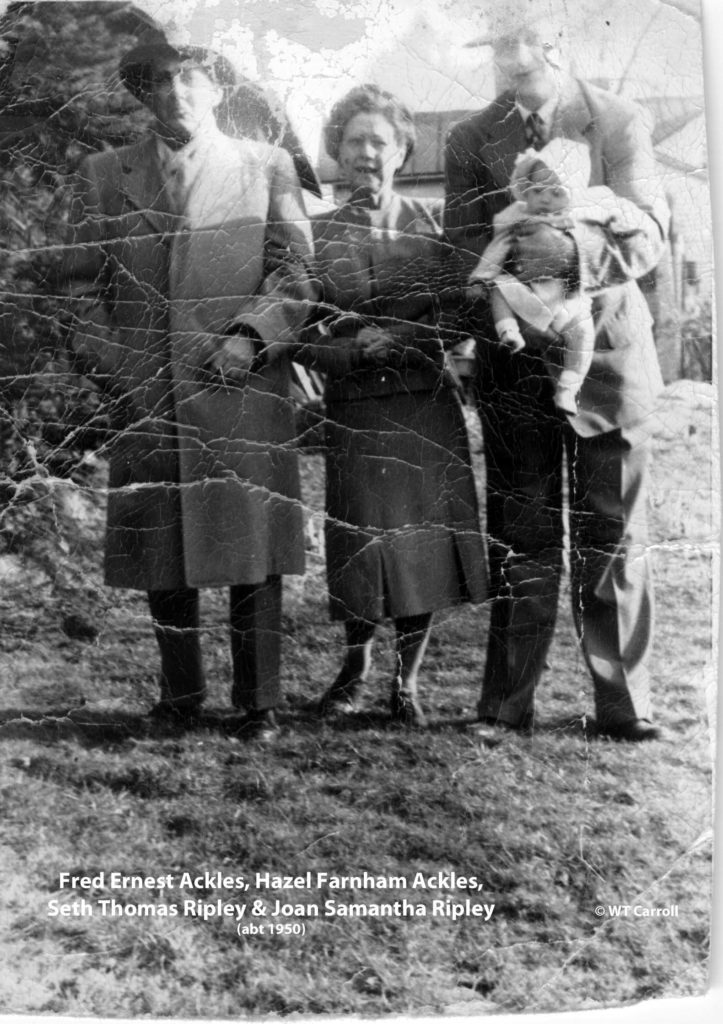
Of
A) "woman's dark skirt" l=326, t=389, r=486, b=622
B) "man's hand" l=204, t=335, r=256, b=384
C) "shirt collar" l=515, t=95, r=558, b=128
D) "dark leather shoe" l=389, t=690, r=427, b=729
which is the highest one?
"shirt collar" l=515, t=95, r=558, b=128

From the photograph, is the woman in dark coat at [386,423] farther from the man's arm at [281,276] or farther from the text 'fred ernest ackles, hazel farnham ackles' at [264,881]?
the text 'fred ernest ackles, hazel farnham ackles' at [264,881]

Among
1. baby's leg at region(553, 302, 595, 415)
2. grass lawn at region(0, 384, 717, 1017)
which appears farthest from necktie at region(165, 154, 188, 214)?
baby's leg at region(553, 302, 595, 415)

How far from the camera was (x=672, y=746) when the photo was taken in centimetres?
187

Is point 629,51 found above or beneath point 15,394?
above

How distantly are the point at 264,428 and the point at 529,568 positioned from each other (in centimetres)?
61

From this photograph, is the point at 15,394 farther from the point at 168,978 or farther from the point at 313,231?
the point at 168,978

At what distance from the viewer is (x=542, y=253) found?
1.85m

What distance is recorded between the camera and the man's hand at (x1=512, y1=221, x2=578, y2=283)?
1.85 m

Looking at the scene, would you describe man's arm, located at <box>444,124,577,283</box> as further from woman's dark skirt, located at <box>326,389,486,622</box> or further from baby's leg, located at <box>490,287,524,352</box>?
woman's dark skirt, located at <box>326,389,486,622</box>

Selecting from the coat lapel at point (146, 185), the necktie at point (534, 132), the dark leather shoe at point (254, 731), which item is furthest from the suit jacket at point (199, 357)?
the necktie at point (534, 132)

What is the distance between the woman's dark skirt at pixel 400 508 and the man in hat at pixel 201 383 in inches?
4.0

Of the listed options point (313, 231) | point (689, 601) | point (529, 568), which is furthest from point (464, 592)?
point (313, 231)

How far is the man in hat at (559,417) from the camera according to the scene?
1841 mm

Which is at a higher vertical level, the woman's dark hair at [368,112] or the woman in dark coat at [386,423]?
the woman's dark hair at [368,112]
